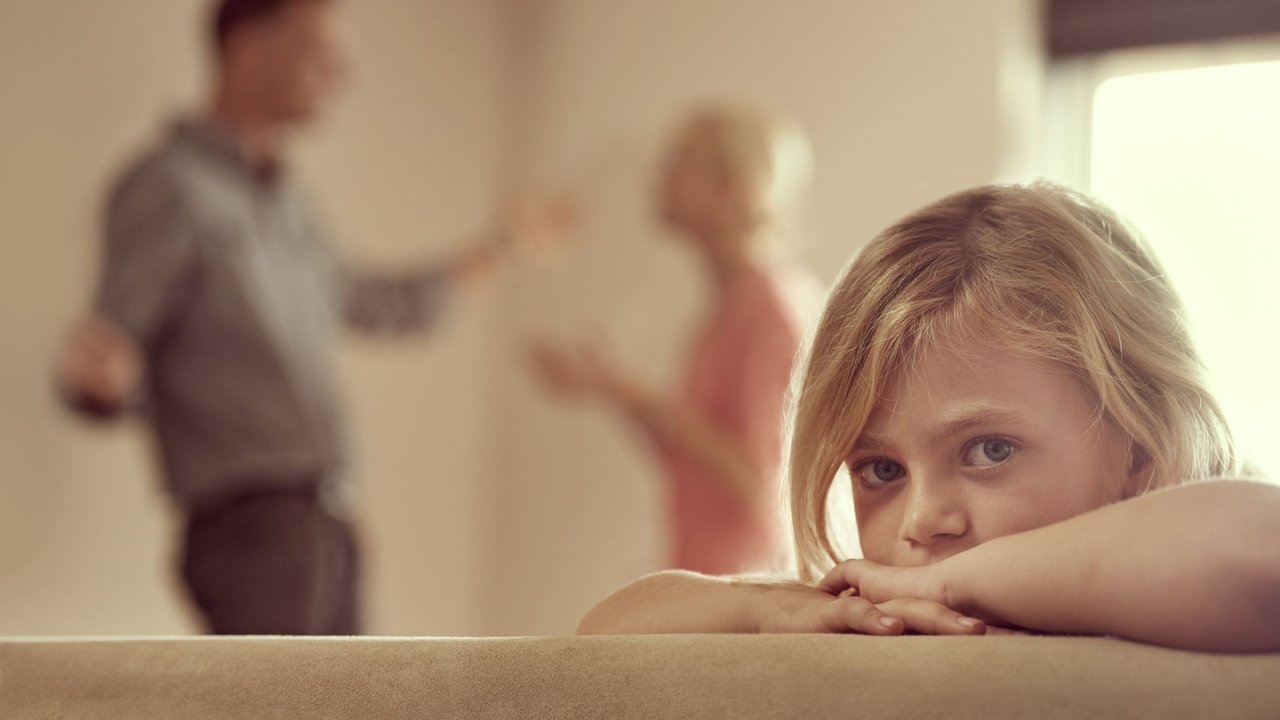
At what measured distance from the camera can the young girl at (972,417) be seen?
0.59 metres

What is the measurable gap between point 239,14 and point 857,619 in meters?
1.77

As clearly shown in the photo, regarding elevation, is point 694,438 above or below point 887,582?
below

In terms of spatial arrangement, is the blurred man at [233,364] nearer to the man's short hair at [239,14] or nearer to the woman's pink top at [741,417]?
the man's short hair at [239,14]

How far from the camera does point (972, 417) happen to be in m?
0.64

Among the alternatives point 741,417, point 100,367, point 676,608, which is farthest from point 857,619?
point 100,367

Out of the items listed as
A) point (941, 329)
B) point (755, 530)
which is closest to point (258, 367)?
point (755, 530)

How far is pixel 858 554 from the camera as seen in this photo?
2.69 feet

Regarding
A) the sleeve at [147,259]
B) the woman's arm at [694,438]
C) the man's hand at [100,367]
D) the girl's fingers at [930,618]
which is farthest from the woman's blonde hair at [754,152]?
the girl's fingers at [930,618]

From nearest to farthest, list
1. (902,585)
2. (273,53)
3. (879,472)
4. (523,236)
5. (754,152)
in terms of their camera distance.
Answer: (902,585)
(879,472)
(273,53)
(754,152)
(523,236)

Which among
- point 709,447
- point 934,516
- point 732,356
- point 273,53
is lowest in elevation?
point 709,447

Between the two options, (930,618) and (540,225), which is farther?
(540,225)

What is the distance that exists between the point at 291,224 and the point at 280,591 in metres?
0.65

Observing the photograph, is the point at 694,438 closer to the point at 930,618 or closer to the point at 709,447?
the point at 709,447

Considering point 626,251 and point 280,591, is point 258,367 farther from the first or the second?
point 626,251
